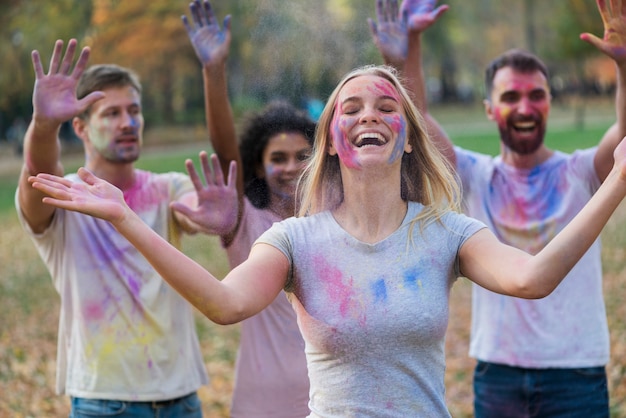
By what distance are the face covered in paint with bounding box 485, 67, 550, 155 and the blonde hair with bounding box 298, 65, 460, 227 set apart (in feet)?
5.12

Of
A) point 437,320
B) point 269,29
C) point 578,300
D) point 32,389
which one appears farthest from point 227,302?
point 32,389

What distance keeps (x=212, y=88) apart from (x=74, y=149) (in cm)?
2560

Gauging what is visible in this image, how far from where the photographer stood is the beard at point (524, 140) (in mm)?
4410

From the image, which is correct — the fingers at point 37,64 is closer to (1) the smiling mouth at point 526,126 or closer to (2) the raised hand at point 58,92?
(2) the raised hand at point 58,92

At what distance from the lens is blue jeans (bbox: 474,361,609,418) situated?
4109 millimetres

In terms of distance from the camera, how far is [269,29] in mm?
5324

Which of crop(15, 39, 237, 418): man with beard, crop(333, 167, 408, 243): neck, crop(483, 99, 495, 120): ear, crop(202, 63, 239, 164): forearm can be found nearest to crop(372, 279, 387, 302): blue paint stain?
crop(333, 167, 408, 243): neck

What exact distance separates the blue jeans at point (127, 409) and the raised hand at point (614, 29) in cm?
234

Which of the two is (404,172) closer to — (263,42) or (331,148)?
(331,148)

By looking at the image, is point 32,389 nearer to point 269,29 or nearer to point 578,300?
point 269,29

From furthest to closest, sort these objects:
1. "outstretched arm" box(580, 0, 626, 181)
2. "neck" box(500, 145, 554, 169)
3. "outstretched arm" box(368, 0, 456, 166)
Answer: "neck" box(500, 145, 554, 169) → "outstretched arm" box(368, 0, 456, 166) → "outstretched arm" box(580, 0, 626, 181)

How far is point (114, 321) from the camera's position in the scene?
13.1 feet

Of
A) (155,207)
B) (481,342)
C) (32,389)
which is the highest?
(155,207)

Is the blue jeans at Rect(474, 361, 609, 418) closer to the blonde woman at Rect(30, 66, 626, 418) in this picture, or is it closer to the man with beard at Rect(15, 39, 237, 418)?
the man with beard at Rect(15, 39, 237, 418)
